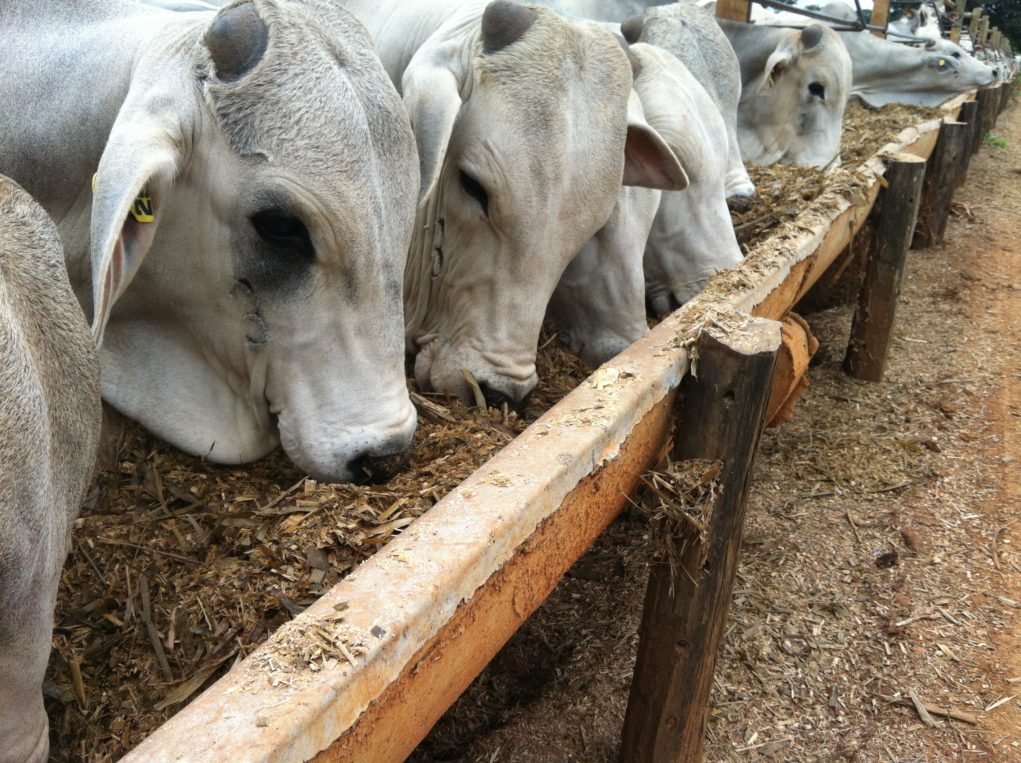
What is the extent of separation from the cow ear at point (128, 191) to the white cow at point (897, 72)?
9.84m

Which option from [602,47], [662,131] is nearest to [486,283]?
[602,47]

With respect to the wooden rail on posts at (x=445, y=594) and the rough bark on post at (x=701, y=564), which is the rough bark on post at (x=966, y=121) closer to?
the rough bark on post at (x=701, y=564)

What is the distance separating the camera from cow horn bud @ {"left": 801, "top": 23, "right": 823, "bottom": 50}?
6.70m

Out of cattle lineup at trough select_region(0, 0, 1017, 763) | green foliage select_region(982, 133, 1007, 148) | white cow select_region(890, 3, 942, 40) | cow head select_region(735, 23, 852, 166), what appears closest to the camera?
cattle lineup at trough select_region(0, 0, 1017, 763)

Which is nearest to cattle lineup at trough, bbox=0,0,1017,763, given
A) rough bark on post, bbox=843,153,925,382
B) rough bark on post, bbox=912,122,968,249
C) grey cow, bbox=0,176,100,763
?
grey cow, bbox=0,176,100,763

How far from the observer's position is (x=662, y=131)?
149 inches

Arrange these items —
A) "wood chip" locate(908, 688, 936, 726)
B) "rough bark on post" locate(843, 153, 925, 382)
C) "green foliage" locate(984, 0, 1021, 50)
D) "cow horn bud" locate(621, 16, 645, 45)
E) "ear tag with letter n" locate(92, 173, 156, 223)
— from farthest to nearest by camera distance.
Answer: "green foliage" locate(984, 0, 1021, 50), "rough bark on post" locate(843, 153, 925, 382), "cow horn bud" locate(621, 16, 645, 45), "wood chip" locate(908, 688, 936, 726), "ear tag with letter n" locate(92, 173, 156, 223)

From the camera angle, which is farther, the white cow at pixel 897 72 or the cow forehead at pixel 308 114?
the white cow at pixel 897 72

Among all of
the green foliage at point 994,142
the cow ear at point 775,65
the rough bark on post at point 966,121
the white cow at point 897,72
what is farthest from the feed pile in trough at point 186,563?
the green foliage at point 994,142

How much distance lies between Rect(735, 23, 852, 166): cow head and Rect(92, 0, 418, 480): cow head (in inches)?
196

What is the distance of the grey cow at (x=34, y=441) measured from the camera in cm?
148

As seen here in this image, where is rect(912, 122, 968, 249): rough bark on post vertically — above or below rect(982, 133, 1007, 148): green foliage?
above

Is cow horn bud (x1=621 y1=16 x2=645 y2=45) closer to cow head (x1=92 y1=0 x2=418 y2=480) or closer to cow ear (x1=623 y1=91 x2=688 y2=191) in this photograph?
cow ear (x1=623 y1=91 x2=688 y2=191)

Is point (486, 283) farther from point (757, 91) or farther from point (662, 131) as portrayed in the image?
point (757, 91)
